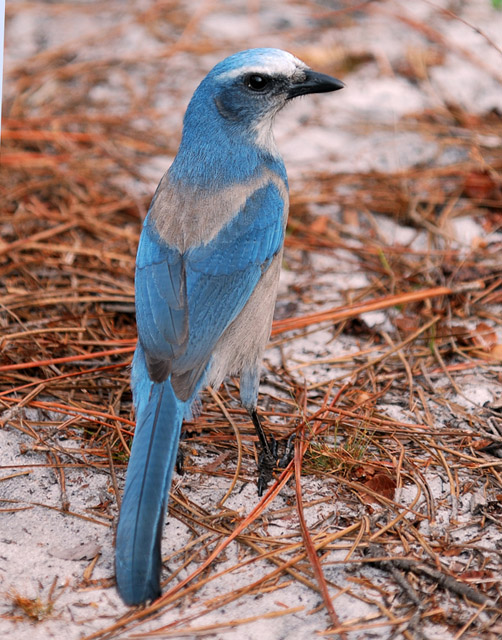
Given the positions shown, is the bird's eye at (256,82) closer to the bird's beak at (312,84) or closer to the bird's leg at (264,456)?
the bird's beak at (312,84)

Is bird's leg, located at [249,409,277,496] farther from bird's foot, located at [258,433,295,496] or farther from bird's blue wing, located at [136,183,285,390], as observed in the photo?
bird's blue wing, located at [136,183,285,390]

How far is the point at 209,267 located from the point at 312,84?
99cm

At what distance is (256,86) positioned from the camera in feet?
11.0

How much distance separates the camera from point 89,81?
259 inches

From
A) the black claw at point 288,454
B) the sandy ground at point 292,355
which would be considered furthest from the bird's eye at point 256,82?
the black claw at point 288,454

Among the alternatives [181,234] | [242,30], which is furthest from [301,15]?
[181,234]

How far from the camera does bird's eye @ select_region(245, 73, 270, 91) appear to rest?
334cm

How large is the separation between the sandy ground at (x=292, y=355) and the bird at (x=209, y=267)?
26 cm

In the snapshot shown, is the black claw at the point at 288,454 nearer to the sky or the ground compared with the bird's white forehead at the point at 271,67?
nearer to the ground

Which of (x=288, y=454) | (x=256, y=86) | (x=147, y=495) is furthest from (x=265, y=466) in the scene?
(x=256, y=86)

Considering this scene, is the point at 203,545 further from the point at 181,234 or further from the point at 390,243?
the point at 390,243

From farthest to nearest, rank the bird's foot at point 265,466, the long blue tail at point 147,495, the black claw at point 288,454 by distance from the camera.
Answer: the black claw at point 288,454
the bird's foot at point 265,466
the long blue tail at point 147,495

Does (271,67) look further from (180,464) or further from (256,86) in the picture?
(180,464)

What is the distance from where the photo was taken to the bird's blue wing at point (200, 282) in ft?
9.41
